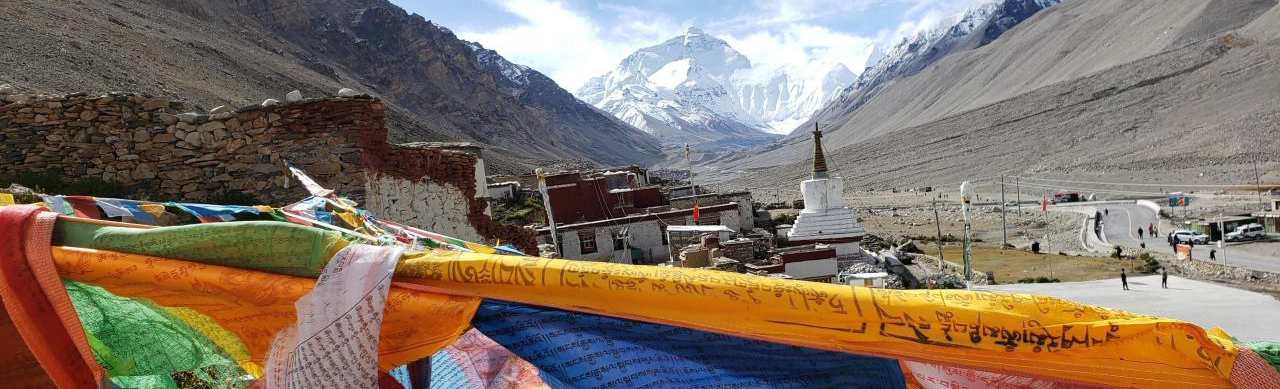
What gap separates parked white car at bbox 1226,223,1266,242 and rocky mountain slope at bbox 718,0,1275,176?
288 feet

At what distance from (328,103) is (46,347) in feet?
16.6

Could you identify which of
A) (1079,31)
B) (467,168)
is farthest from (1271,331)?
(1079,31)

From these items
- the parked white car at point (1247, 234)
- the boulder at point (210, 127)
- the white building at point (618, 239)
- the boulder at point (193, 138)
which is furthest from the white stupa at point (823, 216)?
the parked white car at point (1247, 234)

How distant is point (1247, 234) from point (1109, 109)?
67.9 m

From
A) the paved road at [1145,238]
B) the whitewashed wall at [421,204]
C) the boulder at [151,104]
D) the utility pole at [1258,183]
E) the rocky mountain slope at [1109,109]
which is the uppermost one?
the rocky mountain slope at [1109,109]

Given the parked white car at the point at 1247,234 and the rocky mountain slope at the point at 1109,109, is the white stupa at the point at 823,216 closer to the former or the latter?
the parked white car at the point at 1247,234

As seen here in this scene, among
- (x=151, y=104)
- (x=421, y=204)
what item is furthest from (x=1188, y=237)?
(x=151, y=104)

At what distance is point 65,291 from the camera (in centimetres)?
214

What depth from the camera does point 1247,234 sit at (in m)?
36.1

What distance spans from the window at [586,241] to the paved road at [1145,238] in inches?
959

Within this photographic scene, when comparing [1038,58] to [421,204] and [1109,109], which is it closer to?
[1109,109]

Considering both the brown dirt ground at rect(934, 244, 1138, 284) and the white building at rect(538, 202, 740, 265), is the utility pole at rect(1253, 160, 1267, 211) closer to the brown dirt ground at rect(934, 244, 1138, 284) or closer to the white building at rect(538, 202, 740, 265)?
the brown dirt ground at rect(934, 244, 1138, 284)

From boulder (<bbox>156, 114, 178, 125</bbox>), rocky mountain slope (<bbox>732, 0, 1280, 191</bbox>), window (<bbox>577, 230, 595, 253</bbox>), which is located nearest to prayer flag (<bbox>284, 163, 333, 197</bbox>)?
boulder (<bbox>156, 114, 178, 125</bbox>)

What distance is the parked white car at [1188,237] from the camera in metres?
35.7
